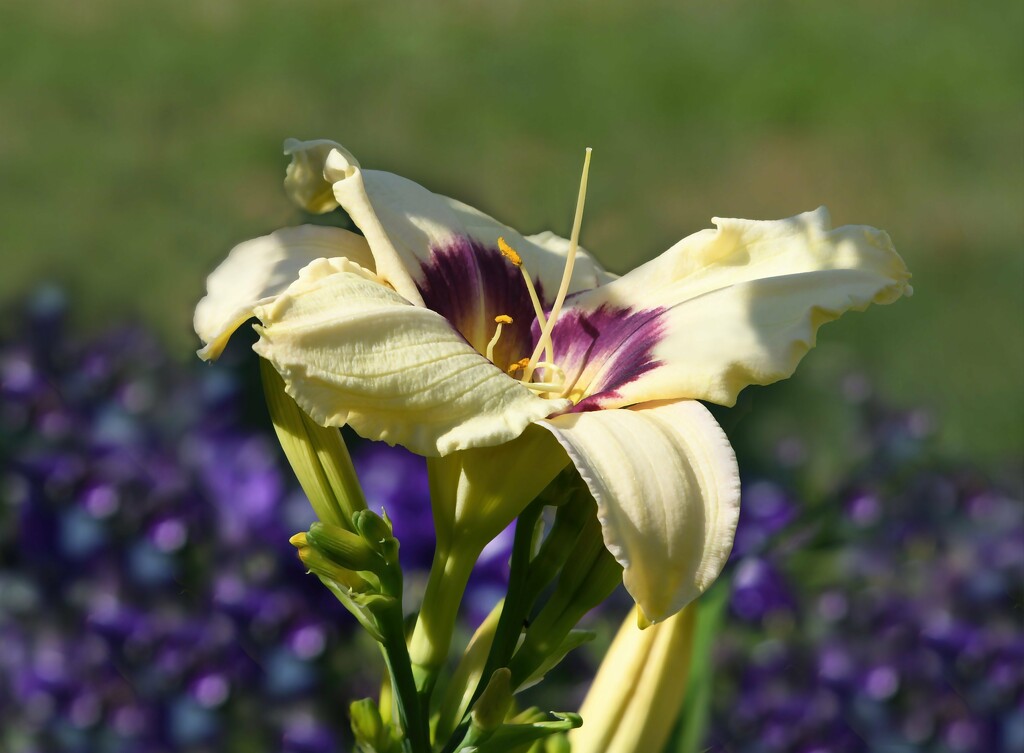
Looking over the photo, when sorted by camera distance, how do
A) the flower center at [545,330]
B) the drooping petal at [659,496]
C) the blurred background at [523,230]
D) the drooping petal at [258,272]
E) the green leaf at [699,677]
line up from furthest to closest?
1. the blurred background at [523,230]
2. the green leaf at [699,677]
3. the flower center at [545,330]
4. the drooping petal at [258,272]
5. the drooping petal at [659,496]

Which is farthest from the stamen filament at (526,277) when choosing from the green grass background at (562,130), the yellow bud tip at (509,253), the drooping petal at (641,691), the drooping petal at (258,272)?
the green grass background at (562,130)

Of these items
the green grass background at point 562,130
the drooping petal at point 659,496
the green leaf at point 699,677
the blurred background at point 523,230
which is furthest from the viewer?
the green grass background at point 562,130

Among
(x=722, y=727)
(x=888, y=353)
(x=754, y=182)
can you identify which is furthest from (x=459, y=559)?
(x=754, y=182)

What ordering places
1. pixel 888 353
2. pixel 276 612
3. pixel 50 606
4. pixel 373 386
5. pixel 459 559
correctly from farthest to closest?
pixel 888 353 → pixel 50 606 → pixel 276 612 → pixel 459 559 → pixel 373 386

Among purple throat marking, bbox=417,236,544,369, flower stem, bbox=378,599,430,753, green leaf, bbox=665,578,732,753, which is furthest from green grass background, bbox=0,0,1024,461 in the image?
flower stem, bbox=378,599,430,753

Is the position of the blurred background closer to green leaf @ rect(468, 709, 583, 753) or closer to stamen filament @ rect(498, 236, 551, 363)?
stamen filament @ rect(498, 236, 551, 363)

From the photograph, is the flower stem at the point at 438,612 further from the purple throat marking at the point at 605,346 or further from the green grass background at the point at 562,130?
the green grass background at the point at 562,130

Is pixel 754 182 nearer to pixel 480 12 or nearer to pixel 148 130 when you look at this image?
pixel 480 12
